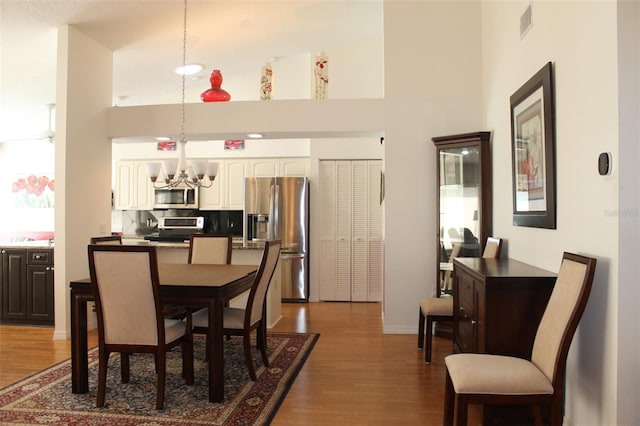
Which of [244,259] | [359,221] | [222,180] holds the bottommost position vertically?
[244,259]

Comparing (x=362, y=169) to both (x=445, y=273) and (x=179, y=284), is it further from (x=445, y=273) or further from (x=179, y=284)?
(x=179, y=284)

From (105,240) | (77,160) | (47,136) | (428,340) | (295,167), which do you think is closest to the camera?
(428,340)

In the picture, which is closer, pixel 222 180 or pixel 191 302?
pixel 191 302

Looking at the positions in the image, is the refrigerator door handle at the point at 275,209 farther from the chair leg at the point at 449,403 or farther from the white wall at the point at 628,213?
the white wall at the point at 628,213

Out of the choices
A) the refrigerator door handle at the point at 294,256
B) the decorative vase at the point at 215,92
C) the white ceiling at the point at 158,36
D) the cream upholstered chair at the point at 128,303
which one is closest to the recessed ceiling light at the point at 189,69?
the white ceiling at the point at 158,36

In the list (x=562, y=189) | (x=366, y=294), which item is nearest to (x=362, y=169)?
(x=366, y=294)

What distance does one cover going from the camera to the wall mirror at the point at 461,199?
4.06 meters

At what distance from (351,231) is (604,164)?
15.0 feet

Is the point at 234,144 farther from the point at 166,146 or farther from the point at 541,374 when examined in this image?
the point at 541,374

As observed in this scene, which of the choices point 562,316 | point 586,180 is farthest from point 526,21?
point 562,316

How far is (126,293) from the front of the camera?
2.68 m

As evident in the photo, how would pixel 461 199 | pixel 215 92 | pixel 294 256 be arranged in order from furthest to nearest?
pixel 294 256 < pixel 215 92 < pixel 461 199

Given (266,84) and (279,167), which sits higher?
(266,84)

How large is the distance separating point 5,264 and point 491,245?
4762 mm
